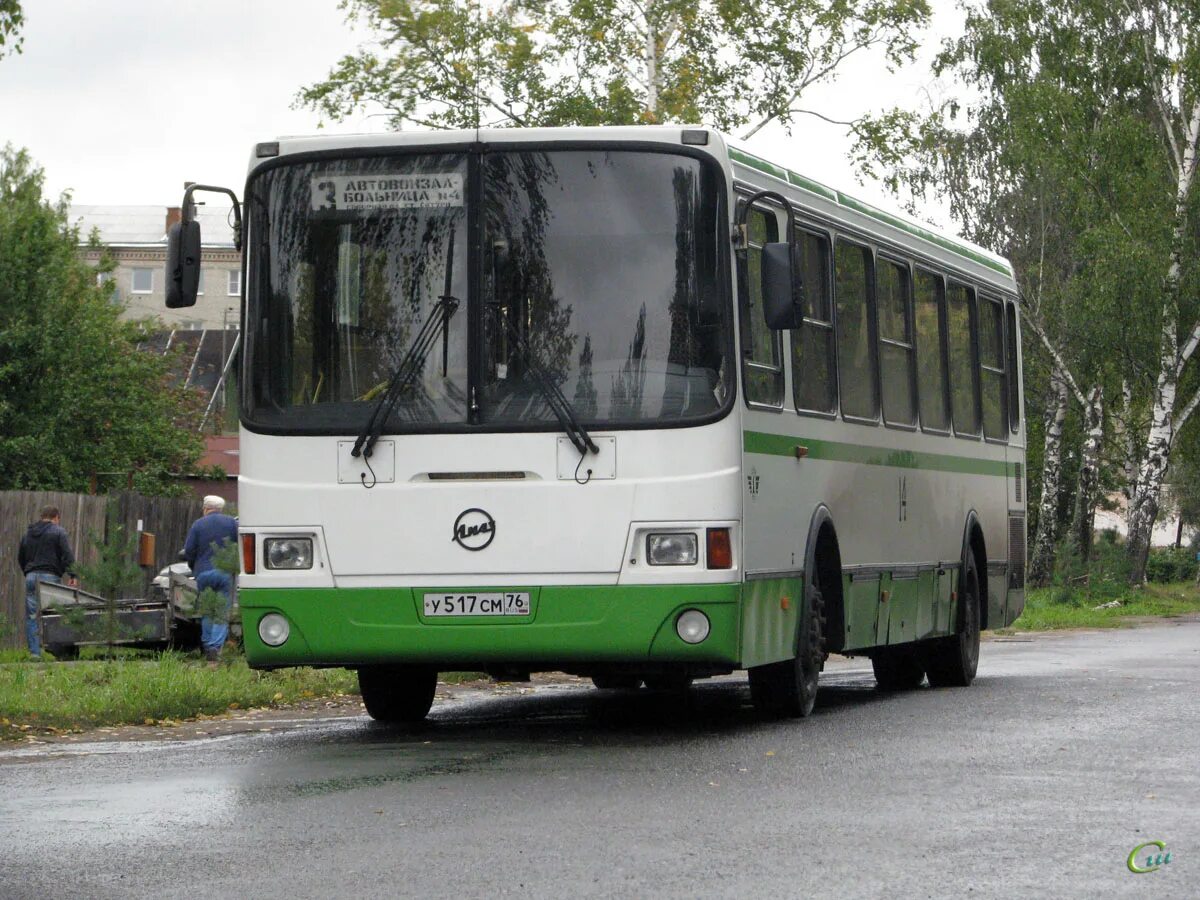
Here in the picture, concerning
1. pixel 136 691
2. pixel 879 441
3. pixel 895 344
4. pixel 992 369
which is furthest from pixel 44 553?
pixel 879 441

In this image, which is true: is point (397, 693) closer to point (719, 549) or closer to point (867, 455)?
point (719, 549)

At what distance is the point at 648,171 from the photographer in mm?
11914

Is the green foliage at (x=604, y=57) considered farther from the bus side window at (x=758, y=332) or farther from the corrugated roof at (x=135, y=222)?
the corrugated roof at (x=135, y=222)

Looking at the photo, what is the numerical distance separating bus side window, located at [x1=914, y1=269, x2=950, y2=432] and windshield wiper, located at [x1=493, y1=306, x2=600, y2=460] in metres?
4.79

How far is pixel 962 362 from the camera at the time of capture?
17.2 metres

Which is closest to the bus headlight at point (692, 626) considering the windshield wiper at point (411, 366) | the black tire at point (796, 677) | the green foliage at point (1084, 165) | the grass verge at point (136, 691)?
the black tire at point (796, 677)

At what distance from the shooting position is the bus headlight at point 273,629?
12.0 m

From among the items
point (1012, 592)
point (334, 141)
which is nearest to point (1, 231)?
point (1012, 592)

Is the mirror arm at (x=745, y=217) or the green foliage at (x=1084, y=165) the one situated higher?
the green foliage at (x=1084, y=165)

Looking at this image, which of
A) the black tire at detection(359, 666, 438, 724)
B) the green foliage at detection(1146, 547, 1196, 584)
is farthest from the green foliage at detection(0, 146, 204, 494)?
the black tire at detection(359, 666, 438, 724)

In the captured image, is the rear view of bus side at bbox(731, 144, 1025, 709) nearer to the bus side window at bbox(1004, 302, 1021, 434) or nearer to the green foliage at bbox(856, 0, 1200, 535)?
the bus side window at bbox(1004, 302, 1021, 434)

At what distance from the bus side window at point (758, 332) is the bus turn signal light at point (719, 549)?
755mm

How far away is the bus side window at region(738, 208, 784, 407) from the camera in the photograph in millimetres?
12102

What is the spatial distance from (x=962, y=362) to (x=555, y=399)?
6.22 meters
